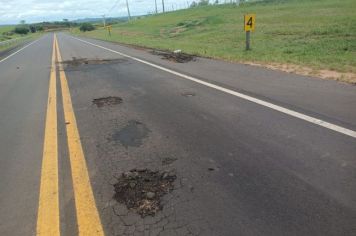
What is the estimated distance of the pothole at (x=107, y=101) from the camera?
7586mm

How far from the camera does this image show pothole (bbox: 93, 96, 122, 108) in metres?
7.59

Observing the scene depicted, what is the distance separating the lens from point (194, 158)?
4.39m

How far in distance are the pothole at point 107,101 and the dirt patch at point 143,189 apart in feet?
12.0

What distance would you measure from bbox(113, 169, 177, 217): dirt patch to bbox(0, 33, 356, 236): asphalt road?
74 mm

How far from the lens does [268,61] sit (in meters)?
11.9

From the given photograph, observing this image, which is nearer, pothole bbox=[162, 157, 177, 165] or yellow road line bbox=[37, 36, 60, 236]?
yellow road line bbox=[37, 36, 60, 236]

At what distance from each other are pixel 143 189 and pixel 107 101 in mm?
4415

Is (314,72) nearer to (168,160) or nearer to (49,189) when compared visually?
(168,160)

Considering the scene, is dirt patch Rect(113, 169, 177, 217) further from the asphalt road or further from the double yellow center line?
the double yellow center line

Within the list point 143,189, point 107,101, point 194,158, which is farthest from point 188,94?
point 143,189

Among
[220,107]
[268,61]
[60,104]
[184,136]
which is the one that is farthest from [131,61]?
[184,136]

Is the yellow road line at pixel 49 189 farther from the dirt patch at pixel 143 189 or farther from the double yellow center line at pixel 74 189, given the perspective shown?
the dirt patch at pixel 143 189

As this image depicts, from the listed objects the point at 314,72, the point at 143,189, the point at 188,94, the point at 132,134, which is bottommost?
the point at 314,72

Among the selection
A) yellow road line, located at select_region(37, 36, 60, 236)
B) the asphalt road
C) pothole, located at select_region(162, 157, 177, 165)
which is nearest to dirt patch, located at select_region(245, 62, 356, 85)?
the asphalt road
